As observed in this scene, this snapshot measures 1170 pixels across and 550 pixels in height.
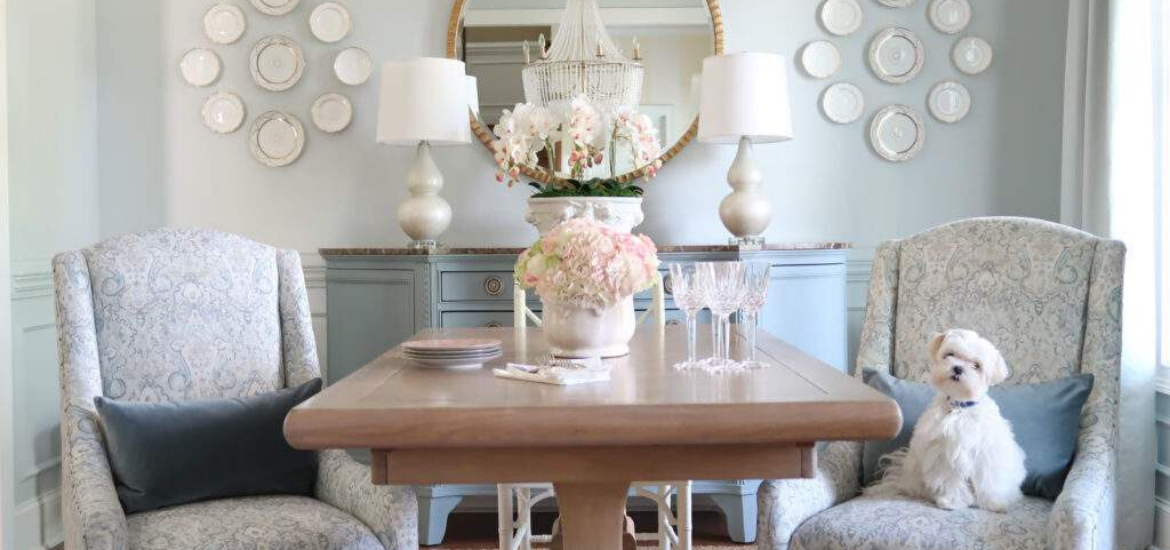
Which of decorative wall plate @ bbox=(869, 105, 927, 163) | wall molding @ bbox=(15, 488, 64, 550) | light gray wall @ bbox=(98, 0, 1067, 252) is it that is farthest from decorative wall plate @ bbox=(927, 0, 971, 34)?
wall molding @ bbox=(15, 488, 64, 550)

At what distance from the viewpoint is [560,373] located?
1751 mm

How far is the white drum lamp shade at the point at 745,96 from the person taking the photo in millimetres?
3443

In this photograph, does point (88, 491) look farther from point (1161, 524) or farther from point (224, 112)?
point (1161, 524)

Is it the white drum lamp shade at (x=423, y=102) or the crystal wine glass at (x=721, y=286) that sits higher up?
the white drum lamp shade at (x=423, y=102)

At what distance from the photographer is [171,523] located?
2.06 meters

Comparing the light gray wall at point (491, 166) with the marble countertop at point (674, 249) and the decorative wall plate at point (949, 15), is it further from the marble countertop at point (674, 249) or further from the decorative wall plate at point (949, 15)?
the marble countertop at point (674, 249)

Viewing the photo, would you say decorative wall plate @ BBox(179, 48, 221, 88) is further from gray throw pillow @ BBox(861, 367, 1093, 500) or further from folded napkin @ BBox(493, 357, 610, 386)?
gray throw pillow @ BBox(861, 367, 1093, 500)

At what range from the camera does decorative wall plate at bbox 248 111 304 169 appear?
4000mm

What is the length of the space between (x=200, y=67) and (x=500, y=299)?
157 cm

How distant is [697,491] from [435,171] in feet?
4.73

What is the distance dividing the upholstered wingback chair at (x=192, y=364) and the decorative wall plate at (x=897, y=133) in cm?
235

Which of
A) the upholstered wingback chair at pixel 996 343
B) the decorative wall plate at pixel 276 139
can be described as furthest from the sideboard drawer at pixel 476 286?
the upholstered wingback chair at pixel 996 343

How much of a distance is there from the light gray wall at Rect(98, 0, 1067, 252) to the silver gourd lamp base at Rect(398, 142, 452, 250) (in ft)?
1.09

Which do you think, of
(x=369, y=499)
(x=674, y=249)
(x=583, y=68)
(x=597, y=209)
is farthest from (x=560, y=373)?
(x=583, y=68)
